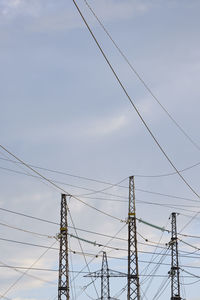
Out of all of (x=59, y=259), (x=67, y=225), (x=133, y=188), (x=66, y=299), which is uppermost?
(x=133, y=188)

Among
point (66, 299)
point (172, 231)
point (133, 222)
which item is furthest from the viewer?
point (172, 231)

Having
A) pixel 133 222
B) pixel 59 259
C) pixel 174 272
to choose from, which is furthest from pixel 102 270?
pixel 59 259

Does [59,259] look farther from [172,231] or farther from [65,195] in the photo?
[172,231]

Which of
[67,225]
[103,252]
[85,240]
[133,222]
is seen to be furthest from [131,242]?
[103,252]

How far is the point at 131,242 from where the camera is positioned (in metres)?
51.5

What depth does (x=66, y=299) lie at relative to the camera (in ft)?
149

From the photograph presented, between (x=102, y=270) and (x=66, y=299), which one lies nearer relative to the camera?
(x=66, y=299)

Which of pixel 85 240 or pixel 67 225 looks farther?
pixel 85 240

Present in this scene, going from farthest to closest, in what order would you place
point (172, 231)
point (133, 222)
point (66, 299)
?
1. point (172, 231)
2. point (133, 222)
3. point (66, 299)

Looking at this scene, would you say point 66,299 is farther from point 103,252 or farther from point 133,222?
point 103,252

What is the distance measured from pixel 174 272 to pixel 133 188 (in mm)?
19035

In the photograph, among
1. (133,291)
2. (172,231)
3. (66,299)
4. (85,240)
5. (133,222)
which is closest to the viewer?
(66,299)

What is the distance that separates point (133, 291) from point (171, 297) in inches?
712

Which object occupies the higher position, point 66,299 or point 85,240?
point 85,240
